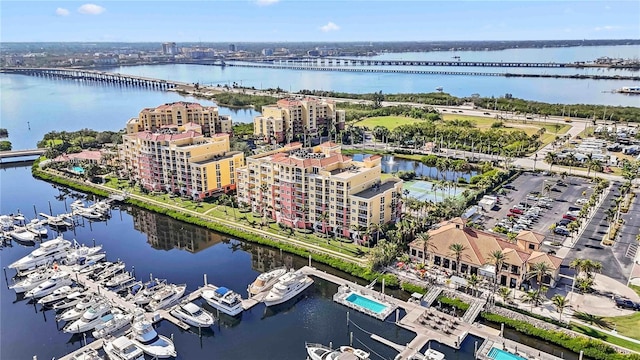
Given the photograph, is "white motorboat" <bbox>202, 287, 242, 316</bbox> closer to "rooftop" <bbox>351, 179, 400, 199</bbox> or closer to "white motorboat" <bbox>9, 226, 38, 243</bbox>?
"rooftop" <bbox>351, 179, 400, 199</bbox>

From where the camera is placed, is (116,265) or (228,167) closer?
(116,265)

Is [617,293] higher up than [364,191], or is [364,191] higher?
[364,191]

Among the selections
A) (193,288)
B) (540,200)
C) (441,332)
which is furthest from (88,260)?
(540,200)

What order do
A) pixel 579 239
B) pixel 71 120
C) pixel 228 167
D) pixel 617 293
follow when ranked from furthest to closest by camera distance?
pixel 71 120
pixel 228 167
pixel 579 239
pixel 617 293

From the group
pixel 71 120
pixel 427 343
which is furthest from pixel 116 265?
pixel 71 120

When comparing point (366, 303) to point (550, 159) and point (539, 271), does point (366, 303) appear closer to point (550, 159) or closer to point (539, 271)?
point (539, 271)

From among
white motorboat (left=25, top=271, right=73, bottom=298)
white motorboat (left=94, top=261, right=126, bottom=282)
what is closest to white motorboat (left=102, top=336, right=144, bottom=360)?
white motorboat (left=94, top=261, right=126, bottom=282)

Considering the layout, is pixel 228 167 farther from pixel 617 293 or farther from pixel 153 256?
pixel 617 293
